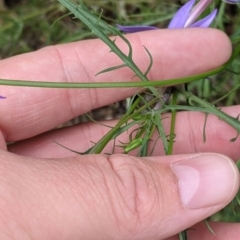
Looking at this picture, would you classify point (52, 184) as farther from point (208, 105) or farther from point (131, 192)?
point (208, 105)

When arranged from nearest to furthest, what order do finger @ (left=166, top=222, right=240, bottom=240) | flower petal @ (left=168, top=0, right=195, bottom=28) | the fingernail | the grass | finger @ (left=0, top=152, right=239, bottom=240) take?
1. finger @ (left=0, top=152, right=239, bottom=240)
2. the fingernail
3. flower petal @ (left=168, top=0, right=195, bottom=28)
4. finger @ (left=166, top=222, right=240, bottom=240)
5. the grass

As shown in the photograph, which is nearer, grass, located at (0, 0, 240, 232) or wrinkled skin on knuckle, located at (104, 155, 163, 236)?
wrinkled skin on knuckle, located at (104, 155, 163, 236)

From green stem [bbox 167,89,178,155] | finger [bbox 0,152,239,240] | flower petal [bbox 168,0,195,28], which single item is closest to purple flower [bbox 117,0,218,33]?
flower petal [bbox 168,0,195,28]

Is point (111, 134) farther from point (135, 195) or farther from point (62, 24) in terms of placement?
point (62, 24)

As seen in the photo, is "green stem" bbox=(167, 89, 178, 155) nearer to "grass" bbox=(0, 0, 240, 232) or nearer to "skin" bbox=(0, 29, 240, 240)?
"skin" bbox=(0, 29, 240, 240)

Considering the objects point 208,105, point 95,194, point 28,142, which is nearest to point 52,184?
point 95,194

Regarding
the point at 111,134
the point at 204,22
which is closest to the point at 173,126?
the point at 111,134

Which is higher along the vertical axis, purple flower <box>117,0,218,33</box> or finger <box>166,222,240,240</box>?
purple flower <box>117,0,218,33</box>
